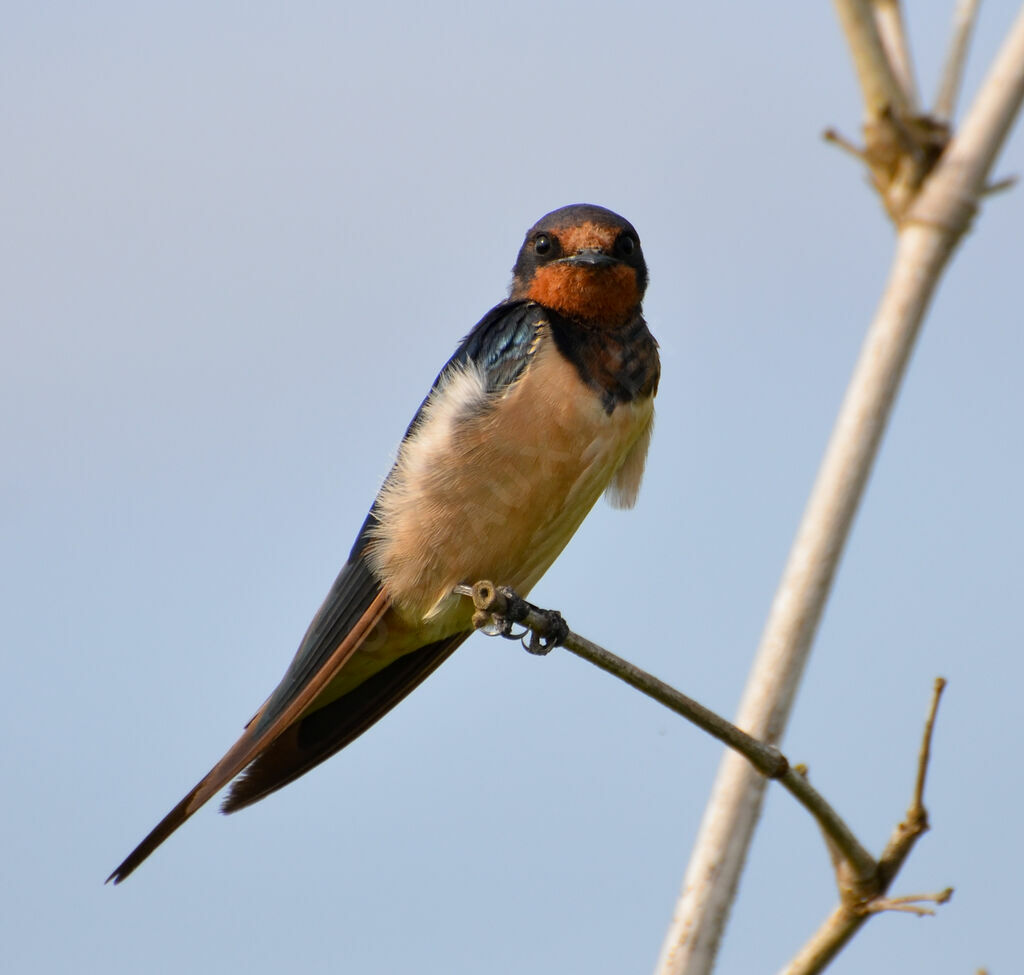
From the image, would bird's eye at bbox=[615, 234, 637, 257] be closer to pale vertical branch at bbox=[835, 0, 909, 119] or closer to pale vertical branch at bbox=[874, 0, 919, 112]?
pale vertical branch at bbox=[874, 0, 919, 112]

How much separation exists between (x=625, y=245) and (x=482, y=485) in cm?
95

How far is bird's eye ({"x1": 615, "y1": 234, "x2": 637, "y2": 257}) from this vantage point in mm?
4340

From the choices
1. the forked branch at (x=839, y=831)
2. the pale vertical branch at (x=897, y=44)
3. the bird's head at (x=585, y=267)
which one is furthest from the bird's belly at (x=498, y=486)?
the pale vertical branch at (x=897, y=44)

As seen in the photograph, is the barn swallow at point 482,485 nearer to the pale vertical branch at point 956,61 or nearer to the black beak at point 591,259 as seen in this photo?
the black beak at point 591,259

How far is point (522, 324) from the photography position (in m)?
4.12

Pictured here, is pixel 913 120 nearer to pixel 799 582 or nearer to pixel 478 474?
pixel 799 582

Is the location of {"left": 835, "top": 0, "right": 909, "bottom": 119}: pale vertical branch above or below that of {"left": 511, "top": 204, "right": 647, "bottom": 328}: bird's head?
below

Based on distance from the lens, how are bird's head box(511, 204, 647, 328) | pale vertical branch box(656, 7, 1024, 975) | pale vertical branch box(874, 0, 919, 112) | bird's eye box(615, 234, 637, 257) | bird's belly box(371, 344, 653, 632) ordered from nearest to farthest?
pale vertical branch box(656, 7, 1024, 975), pale vertical branch box(874, 0, 919, 112), bird's belly box(371, 344, 653, 632), bird's head box(511, 204, 647, 328), bird's eye box(615, 234, 637, 257)

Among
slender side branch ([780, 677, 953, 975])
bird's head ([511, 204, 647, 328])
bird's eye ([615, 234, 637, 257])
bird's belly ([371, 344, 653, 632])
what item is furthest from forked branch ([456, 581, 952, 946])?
bird's eye ([615, 234, 637, 257])

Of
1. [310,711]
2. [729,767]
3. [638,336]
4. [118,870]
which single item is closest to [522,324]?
[638,336]

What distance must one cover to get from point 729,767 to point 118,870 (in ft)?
5.79

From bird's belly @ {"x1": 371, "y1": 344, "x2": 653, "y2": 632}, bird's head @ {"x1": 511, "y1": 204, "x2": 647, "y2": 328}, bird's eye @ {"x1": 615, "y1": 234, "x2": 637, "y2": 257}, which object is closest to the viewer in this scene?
bird's belly @ {"x1": 371, "y1": 344, "x2": 653, "y2": 632}

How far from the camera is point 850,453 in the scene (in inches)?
81.2

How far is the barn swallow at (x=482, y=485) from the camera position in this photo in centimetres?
388
